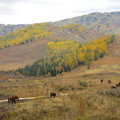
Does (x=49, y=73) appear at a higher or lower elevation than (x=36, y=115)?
lower

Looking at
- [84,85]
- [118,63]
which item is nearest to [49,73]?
[118,63]

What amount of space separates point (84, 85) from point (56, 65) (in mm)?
69124

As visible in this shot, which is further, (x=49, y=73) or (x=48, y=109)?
(x=49, y=73)

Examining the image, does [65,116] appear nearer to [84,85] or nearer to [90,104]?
[90,104]

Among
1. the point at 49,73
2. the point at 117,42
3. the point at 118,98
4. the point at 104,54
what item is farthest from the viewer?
the point at 117,42

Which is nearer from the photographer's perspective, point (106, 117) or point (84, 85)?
point (106, 117)

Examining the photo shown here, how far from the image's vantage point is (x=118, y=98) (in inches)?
907

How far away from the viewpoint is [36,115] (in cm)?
1628

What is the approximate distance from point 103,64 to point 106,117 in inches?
3481

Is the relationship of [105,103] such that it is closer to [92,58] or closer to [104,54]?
[92,58]

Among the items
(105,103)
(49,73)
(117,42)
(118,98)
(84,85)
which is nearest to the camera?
(105,103)

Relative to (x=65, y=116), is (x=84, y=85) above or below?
below

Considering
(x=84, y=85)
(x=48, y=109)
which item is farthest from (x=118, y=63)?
(x=48, y=109)

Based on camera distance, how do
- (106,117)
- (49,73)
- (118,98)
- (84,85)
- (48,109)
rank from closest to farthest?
(106,117), (48,109), (118,98), (84,85), (49,73)
